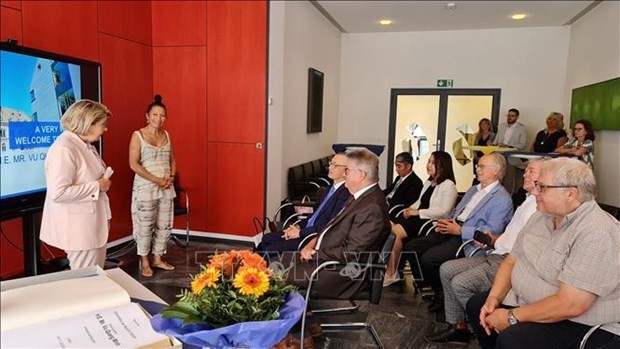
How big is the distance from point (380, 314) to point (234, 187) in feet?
7.89

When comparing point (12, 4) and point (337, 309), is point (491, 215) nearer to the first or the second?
point (337, 309)

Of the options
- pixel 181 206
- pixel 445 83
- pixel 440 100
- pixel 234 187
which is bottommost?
pixel 181 206

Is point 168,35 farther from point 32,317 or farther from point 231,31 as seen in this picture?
point 32,317

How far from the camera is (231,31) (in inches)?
192

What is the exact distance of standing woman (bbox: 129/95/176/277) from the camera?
3787 mm

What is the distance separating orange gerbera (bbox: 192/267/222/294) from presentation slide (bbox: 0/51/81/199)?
2438 millimetres

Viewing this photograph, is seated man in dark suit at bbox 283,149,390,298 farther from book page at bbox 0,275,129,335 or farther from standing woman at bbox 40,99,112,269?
book page at bbox 0,275,129,335

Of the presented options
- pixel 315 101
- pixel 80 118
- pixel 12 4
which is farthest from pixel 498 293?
pixel 315 101

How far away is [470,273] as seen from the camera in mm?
2752

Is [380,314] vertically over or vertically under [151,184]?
under

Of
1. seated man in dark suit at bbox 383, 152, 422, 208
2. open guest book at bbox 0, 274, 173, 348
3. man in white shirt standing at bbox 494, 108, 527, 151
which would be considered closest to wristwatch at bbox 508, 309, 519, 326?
open guest book at bbox 0, 274, 173, 348

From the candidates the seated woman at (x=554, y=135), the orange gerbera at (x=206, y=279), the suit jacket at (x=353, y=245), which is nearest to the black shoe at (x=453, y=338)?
the suit jacket at (x=353, y=245)

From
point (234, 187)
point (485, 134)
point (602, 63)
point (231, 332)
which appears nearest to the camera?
point (231, 332)

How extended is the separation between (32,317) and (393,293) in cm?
330
